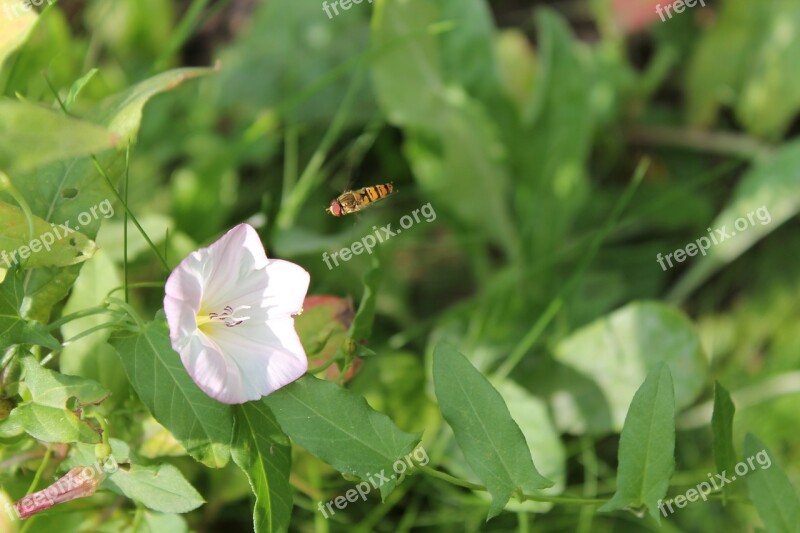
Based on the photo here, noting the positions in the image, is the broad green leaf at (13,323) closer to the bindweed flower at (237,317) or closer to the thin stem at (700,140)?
the bindweed flower at (237,317)

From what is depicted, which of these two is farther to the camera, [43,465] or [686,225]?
[686,225]

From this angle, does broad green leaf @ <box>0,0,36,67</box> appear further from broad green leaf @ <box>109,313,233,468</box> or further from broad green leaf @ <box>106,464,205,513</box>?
broad green leaf @ <box>106,464,205,513</box>

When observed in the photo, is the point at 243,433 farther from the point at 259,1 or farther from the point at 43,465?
the point at 259,1

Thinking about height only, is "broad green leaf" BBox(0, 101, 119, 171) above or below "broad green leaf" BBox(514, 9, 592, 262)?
above

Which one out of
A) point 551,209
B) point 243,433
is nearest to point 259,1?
point 551,209

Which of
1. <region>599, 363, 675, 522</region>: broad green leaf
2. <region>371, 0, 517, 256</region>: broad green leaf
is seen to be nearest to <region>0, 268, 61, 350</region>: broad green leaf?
<region>599, 363, 675, 522</region>: broad green leaf

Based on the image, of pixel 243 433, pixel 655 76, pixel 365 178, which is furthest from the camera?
pixel 655 76
